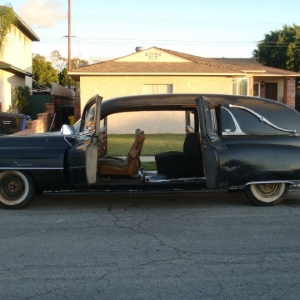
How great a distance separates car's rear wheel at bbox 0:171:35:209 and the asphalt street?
19 centimetres

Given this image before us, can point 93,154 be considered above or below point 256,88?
below

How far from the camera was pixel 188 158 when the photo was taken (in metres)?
8.51

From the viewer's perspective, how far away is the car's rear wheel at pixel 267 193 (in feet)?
26.4

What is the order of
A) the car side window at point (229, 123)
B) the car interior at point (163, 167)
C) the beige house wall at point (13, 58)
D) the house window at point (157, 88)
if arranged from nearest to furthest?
the car side window at point (229, 123), the car interior at point (163, 167), the house window at point (157, 88), the beige house wall at point (13, 58)

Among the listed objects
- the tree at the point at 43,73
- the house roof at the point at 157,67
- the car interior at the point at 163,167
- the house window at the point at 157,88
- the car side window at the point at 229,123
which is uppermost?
the tree at the point at 43,73

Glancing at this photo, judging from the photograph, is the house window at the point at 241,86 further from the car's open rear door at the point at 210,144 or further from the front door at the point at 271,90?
the car's open rear door at the point at 210,144

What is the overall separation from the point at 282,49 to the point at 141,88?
29.3 meters

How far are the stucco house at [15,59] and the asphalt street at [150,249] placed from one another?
1802 cm

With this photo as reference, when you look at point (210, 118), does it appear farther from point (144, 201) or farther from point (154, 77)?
point (154, 77)

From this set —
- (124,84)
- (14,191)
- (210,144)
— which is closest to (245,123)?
(210,144)

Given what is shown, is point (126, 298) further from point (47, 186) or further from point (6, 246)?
point (47, 186)

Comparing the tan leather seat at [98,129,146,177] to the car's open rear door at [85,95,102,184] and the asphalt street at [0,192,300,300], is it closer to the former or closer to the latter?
the asphalt street at [0,192,300,300]

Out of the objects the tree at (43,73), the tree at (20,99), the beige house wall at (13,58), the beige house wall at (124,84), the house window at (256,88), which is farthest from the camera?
the tree at (43,73)

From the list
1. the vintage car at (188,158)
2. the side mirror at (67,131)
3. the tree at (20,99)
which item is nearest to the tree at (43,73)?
the tree at (20,99)
